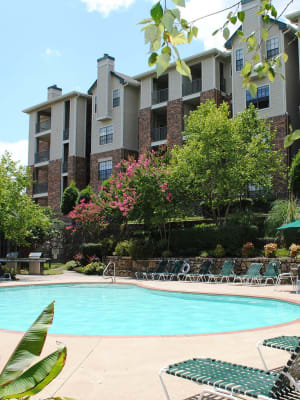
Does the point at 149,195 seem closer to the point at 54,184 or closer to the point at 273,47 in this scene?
the point at 273,47

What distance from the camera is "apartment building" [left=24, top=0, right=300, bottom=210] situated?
2705 cm

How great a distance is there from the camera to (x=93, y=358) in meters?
5.57

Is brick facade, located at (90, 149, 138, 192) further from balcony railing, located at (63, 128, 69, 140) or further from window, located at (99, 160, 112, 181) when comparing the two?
balcony railing, located at (63, 128, 69, 140)

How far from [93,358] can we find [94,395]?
57.2 inches

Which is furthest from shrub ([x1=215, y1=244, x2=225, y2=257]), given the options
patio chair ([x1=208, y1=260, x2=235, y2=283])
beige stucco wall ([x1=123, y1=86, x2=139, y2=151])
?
beige stucco wall ([x1=123, y1=86, x2=139, y2=151])

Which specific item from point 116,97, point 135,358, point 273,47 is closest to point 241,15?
point 135,358

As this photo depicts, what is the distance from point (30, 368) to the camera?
2.27 meters

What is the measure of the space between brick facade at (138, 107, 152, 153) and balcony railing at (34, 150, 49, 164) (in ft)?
35.0

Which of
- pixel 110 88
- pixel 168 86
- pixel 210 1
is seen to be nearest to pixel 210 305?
pixel 210 1

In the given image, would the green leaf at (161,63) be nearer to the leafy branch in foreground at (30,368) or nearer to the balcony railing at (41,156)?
the leafy branch in foreground at (30,368)

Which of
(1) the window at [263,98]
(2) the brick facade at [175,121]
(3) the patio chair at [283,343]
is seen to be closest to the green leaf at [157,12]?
(3) the patio chair at [283,343]

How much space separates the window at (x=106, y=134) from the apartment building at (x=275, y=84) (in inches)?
434

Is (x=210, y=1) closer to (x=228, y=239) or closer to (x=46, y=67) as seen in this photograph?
(x=46, y=67)

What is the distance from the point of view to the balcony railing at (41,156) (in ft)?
129
